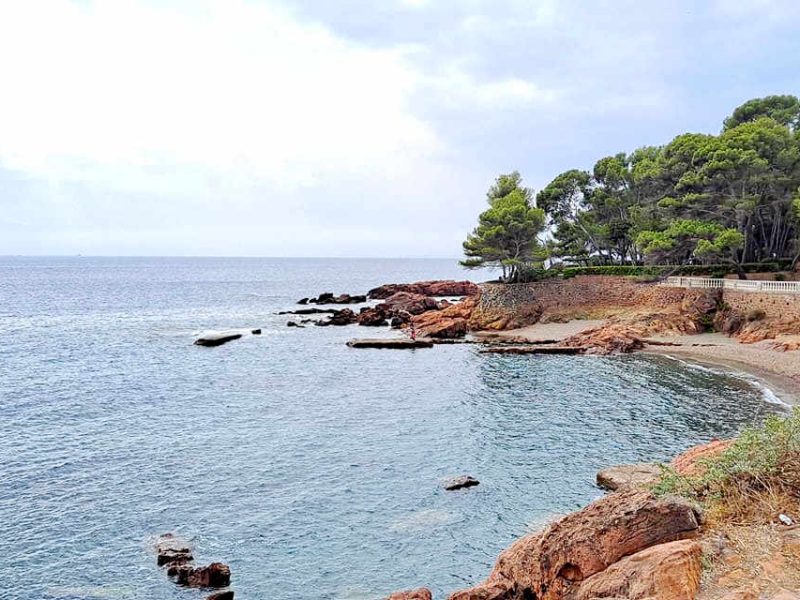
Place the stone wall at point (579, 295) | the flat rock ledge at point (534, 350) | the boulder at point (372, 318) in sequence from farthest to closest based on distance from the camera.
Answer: the boulder at point (372, 318) → the stone wall at point (579, 295) → the flat rock ledge at point (534, 350)

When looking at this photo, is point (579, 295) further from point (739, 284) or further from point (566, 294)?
point (739, 284)

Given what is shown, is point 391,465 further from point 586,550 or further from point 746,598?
point 746,598

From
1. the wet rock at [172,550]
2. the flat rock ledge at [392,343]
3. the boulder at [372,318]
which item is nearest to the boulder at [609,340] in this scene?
the flat rock ledge at [392,343]

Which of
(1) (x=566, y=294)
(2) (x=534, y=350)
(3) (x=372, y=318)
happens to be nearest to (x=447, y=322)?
(3) (x=372, y=318)

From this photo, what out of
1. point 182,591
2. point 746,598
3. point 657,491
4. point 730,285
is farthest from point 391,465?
point 730,285

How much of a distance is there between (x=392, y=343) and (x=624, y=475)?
30.0 m

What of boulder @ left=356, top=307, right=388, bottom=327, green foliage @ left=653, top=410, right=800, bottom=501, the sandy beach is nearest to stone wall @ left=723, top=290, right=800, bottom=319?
the sandy beach

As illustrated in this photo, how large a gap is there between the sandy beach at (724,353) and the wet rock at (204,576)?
24694 millimetres

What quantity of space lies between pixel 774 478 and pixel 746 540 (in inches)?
66.8

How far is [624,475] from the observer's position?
765 inches

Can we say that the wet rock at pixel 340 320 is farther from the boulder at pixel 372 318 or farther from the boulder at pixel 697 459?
the boulder at pixel 697 459

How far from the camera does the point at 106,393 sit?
112 feet

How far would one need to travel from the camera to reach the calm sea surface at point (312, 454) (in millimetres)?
15625

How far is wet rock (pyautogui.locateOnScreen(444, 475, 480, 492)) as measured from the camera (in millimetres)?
19695
